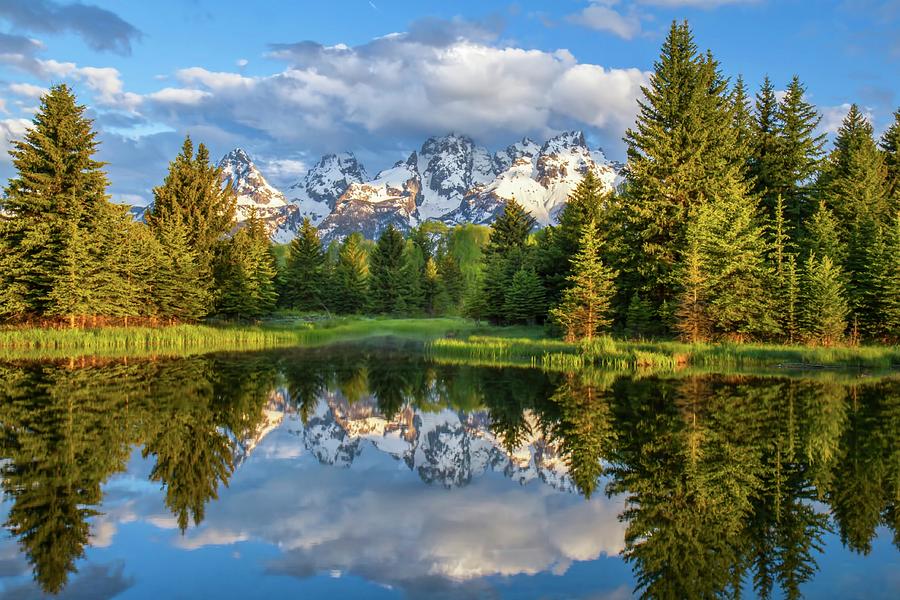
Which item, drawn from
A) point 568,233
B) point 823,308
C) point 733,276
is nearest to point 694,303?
point 733,276

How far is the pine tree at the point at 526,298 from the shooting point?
54.2 m

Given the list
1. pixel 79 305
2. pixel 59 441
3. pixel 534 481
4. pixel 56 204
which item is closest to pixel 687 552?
pixel 534 481

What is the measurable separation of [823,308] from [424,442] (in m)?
29.1

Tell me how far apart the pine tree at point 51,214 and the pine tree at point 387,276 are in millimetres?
55474

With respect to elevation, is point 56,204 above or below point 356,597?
above

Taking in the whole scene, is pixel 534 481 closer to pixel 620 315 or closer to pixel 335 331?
pixel 620 315

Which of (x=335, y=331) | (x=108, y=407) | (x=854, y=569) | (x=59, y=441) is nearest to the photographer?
(x=854, y=569)

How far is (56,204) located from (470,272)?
128889 millimetres

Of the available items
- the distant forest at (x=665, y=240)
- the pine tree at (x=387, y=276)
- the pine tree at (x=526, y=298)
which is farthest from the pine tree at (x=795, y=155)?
the pine tree at (x=387, y=276)

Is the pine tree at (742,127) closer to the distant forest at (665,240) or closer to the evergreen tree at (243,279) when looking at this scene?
the distant forest at (665,240)

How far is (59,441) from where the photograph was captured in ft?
44.7

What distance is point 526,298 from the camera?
54688 millimetres

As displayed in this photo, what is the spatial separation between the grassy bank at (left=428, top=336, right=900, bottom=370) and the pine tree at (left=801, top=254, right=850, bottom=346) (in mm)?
2073

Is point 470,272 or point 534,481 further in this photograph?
point 470,272
